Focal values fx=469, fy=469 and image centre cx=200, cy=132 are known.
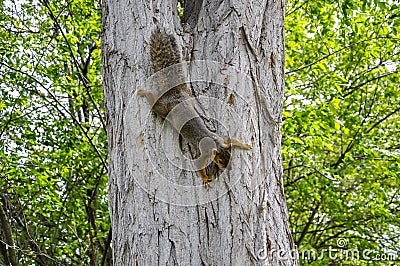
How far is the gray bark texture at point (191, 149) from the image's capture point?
5.25ft

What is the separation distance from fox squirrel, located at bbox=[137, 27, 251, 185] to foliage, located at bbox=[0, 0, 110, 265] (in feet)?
12.3

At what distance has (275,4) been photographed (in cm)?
215

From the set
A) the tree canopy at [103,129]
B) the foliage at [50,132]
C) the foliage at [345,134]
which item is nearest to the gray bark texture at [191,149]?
the tree canopy at [103,129]

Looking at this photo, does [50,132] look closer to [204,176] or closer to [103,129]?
[103,129]

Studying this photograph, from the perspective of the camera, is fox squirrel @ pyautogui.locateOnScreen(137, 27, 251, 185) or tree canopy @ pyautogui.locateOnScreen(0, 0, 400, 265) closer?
fox squirrel @ pyautogui.locateOnScreen(137, 27, 251, 185)

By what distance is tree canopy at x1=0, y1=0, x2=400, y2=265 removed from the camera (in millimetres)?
5449

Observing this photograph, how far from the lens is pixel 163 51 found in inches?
69.0

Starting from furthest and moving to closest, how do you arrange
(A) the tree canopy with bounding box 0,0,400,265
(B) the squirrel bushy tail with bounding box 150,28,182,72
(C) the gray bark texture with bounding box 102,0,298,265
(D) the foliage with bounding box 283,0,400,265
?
(D) the foliage with bounding box 283,0,400,265 < (A) the tree canopy with bounding box 0,0,400,265 < (B) the squirrel bushy tail with bounding box 150,28,182,72 < (C) the gray bark texture with bounding box 102,0,298,265

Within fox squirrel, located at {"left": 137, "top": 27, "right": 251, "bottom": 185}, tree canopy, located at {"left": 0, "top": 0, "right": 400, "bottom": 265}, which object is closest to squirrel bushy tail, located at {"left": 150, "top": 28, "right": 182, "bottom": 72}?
fox squirrel, located at {"left": 137, "top": 27, "right": 251, "bottom": 185}

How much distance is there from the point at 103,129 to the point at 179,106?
493 centimetres

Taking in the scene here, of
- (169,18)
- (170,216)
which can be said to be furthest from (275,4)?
(170,216)

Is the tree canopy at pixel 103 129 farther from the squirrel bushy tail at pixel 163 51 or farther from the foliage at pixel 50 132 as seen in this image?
the squirrel bushy tail at pixel 163 51

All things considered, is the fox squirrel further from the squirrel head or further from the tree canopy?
the tree canopy

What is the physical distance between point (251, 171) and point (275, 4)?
0.87 metres
